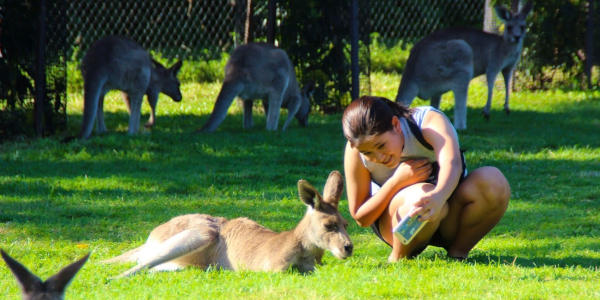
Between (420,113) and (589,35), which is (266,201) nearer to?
(420,113)

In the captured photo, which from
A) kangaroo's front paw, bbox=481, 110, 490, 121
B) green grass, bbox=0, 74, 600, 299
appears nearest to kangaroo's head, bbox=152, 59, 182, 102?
green grass, bbox=0, 74, 600, 299

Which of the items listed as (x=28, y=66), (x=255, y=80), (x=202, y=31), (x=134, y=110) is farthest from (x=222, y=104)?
(x=202, y=31)

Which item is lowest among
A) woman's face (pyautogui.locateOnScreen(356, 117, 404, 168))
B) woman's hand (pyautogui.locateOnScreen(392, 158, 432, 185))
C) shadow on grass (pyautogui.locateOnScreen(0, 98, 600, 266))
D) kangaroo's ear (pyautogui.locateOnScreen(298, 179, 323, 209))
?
shadow on grass (pyautogui.locateOnScreen(0, 98, 600, 266))

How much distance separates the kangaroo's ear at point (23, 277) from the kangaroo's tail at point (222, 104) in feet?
19.7

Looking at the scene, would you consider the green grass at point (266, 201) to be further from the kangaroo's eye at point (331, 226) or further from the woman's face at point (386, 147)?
the woman's face at point (386, 147)

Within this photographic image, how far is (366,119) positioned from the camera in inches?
131

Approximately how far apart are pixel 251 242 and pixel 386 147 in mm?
1010

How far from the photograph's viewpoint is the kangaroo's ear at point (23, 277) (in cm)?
228

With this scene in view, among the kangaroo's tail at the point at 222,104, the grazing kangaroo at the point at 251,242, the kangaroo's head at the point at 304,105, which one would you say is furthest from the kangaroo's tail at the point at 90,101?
the grazing kangaroo at the point at 251,242

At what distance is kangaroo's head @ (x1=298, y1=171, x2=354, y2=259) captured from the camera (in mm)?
3590

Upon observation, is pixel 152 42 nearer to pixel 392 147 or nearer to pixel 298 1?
pixel 298 1

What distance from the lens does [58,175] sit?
21.0 feet

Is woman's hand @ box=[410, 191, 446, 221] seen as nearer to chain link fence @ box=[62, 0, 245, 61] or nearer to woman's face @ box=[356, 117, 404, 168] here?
woman's face @ box=[356, 117, 404, 168]

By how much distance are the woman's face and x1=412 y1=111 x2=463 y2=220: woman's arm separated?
0.58 feet
